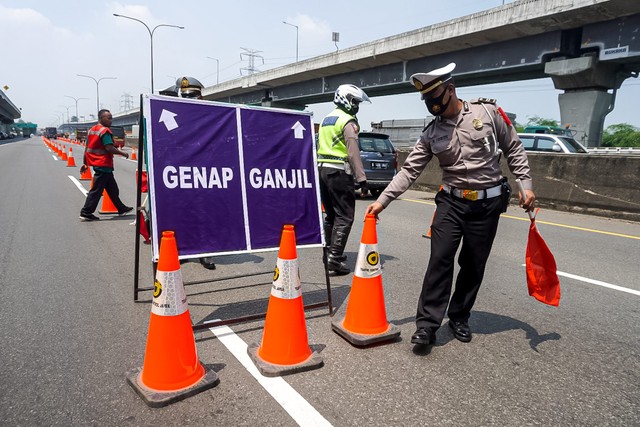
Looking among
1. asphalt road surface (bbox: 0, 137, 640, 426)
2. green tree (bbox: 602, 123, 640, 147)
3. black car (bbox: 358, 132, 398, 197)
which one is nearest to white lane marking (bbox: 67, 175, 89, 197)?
asphalt road surface (bbox: 0, 137, 640, 426)

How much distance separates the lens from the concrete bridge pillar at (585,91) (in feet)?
72.5

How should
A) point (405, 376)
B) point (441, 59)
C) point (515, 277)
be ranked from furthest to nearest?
point (441, 59) < point (515, 277) < point (405, 376)

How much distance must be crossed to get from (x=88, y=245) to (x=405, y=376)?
5371 millimetres

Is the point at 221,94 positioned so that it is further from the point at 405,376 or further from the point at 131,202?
the point at 405,376

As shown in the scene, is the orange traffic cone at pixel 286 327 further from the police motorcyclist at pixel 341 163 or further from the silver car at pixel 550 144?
the silver car at pixel 550 144

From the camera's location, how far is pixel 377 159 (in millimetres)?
12602

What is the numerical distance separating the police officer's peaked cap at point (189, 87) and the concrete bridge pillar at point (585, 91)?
21768 mm

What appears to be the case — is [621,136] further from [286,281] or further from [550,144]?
[286,281]

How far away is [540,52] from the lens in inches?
909

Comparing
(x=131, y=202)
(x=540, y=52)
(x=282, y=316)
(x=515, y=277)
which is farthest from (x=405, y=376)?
(x=540, y=52)

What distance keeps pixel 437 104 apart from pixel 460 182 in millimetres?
588

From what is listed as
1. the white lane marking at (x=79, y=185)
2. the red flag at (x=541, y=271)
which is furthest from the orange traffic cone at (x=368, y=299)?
the white lane marking at (x=79, y=185)

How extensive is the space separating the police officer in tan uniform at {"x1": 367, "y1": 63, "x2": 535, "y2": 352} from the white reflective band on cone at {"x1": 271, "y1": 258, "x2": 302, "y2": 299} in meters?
0.79

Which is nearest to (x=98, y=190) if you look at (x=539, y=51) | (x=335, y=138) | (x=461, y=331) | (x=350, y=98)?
(x=335, y=138)
